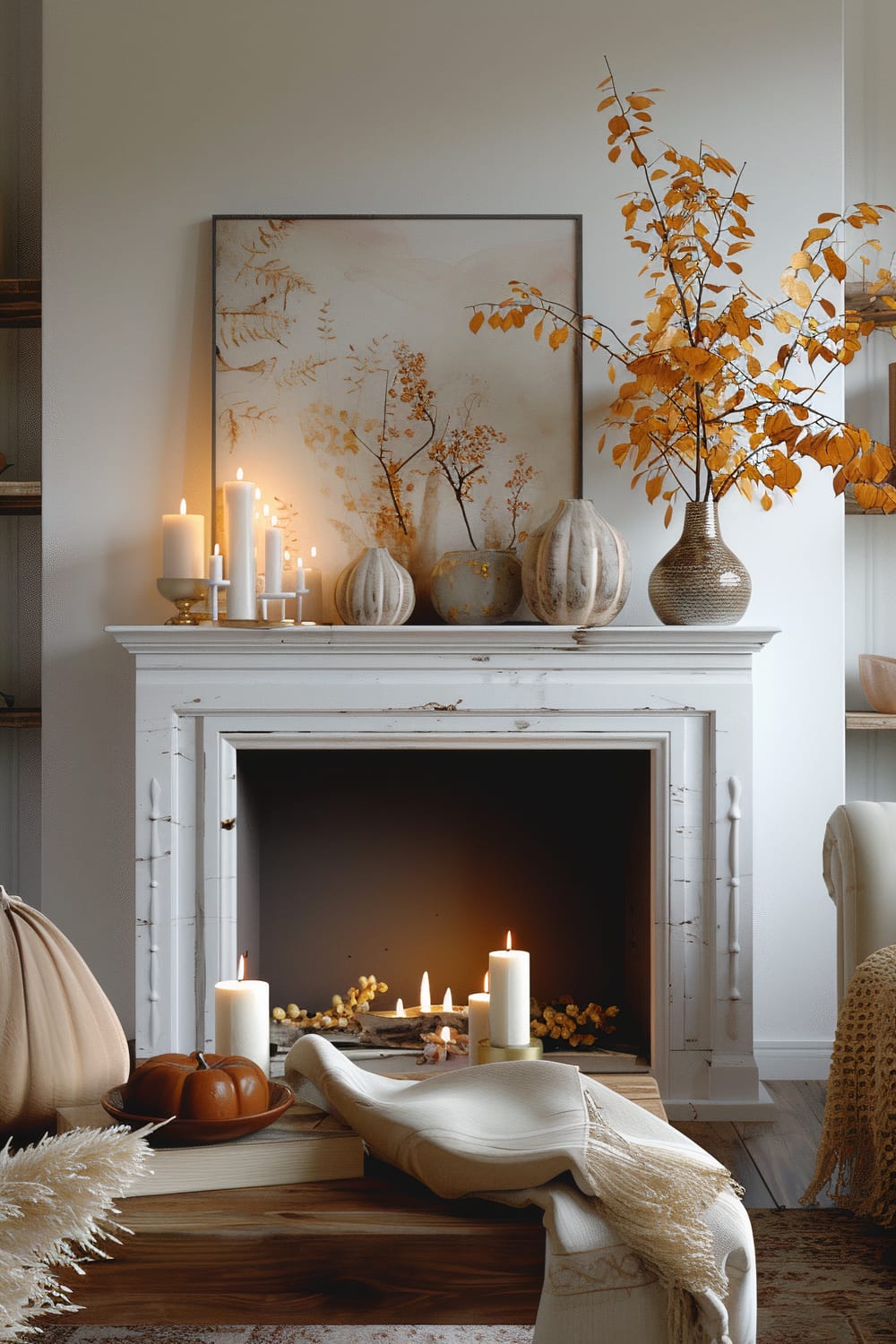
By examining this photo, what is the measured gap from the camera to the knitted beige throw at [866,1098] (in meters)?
1.78

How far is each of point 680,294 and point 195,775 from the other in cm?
152

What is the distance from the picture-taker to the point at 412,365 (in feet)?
9.18

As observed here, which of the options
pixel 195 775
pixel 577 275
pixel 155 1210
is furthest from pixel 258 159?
pixel 155 1210

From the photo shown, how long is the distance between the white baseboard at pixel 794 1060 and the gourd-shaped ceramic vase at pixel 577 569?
1123 millimetres

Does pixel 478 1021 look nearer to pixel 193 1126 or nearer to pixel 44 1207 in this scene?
pixel 193 1126

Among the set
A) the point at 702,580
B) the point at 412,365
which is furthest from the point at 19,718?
the point at 702,580

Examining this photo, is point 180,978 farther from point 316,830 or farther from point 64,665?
point 64,665

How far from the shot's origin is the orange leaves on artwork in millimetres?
2531

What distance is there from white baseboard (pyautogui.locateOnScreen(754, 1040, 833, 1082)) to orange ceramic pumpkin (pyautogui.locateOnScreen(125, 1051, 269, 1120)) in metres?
1.94

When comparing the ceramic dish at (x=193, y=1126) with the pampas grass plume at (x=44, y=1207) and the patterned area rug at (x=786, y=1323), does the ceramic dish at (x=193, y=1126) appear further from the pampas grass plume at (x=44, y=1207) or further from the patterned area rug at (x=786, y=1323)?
the pampas grass plume at (x=44, y=1207)

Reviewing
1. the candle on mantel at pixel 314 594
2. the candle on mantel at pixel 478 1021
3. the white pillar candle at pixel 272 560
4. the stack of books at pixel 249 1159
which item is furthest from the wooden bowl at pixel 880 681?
the stack of books at pixel 249 1159

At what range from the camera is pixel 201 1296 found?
0.98 meters

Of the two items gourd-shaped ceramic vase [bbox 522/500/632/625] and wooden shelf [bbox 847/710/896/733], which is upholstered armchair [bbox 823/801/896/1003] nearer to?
gourd-shaped ceramic vase [bbox 522/500/632/625]

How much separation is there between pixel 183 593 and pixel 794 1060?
1.81m
